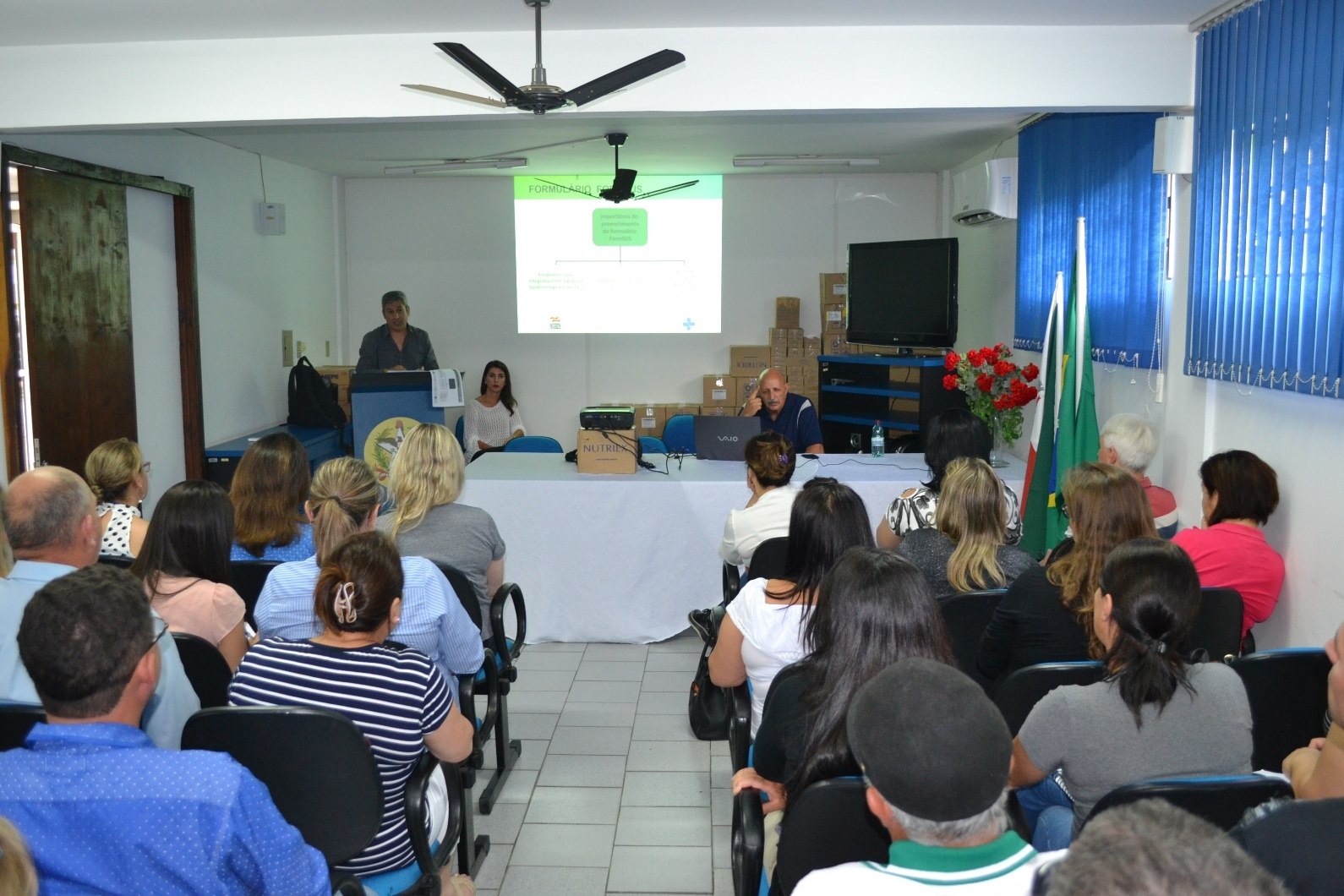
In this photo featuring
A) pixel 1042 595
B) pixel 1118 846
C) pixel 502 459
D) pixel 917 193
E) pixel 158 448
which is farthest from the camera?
pixel 917 193

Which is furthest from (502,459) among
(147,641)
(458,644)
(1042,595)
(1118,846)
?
(1118,846)

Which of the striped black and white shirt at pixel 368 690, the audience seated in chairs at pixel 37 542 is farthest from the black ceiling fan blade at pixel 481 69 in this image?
the striped black and white shirt at pixel 368 690

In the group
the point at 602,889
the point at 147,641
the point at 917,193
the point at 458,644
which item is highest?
the point at 917,193

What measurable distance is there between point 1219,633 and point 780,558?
1246 millimetres

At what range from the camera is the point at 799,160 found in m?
8.11

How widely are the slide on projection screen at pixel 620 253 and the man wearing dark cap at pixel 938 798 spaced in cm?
788

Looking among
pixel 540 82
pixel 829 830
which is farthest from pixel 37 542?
pixel 540 82

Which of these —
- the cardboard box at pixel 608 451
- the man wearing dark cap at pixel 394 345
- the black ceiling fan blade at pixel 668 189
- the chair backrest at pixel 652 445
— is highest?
the black ceiling fan blade at pixel 668 189

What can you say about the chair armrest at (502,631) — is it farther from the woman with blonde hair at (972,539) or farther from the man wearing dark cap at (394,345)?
the man wearing dark cap at (394,345)

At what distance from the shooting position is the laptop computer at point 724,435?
534cm

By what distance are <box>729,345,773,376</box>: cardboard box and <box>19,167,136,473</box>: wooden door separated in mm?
4782

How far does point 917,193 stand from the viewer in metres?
9.20

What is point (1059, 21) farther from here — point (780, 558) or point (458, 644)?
point (458, 644)

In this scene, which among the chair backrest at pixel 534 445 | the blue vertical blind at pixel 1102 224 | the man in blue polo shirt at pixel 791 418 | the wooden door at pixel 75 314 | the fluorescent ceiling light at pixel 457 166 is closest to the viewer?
the blue vertical blind at pixel 1102 224
